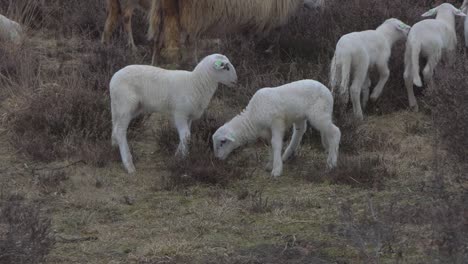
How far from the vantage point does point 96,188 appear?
22.2 ft

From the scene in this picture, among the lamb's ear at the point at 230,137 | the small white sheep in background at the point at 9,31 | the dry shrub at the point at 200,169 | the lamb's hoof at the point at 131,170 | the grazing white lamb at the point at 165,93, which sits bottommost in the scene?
the small white sheep in background at the point at 9,31

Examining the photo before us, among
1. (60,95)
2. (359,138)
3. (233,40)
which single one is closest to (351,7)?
(233,40)

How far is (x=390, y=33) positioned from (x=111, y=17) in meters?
3.99

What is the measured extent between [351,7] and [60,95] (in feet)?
11.7

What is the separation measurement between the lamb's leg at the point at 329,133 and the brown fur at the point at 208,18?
9.69 ft

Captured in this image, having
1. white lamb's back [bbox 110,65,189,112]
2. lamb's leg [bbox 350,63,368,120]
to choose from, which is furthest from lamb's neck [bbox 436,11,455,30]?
white lamb's back [bbox 110,65,189,112]

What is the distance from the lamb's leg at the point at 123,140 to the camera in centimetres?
700

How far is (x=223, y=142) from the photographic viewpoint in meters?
7.01

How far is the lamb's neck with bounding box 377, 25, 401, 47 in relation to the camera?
27.1 ft

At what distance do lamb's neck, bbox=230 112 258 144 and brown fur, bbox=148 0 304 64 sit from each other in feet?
8.59

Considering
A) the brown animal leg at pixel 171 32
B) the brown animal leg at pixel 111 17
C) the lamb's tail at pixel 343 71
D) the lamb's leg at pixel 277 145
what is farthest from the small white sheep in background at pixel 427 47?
the brown animal leg at pixel 111 17

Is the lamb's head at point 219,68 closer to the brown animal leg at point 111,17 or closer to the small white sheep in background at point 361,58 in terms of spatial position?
the small white sheep in background at point 361,58

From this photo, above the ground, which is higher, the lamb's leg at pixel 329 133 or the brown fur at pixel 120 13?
the lamb's leg at pixel 329 133

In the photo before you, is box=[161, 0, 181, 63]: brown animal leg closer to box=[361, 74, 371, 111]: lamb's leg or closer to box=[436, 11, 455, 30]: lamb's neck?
box=[361, 74, 371, 111]: lamb's leg
